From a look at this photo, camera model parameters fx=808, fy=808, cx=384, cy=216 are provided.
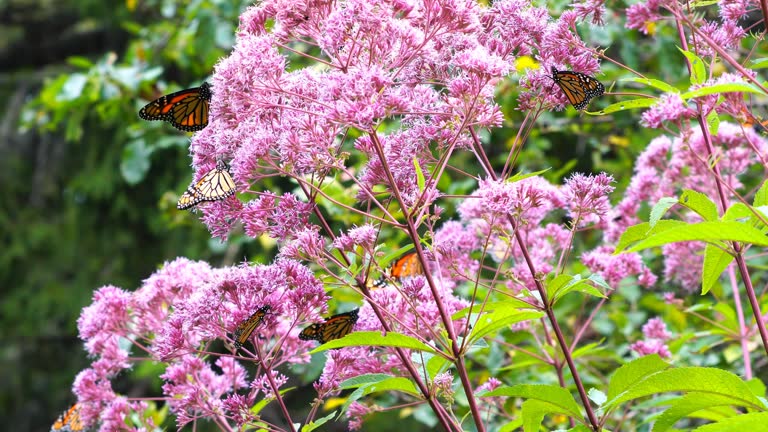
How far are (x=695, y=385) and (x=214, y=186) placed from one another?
1.45 m

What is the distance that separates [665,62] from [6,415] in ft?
39.3

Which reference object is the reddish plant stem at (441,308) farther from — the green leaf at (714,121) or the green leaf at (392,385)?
the green leaf at (714,121)

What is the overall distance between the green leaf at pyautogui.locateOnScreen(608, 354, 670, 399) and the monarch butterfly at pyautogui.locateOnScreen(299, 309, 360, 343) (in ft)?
2.72

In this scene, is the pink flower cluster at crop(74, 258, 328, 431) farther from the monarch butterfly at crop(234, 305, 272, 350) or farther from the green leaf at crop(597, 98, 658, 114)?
the green leaf at crop(597, 98, 658, 114)

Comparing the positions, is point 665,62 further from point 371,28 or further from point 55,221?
point 55,221

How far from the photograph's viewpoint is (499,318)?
211 cm

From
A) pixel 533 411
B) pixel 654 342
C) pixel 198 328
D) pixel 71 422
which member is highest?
pixel 198 328

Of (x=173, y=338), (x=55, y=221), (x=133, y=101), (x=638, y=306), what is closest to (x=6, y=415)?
(x=55, y=221)

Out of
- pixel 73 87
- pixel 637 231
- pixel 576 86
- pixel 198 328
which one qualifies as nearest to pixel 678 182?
pixel 576 86

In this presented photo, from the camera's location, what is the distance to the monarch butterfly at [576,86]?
7.95ft

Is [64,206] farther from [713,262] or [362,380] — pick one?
[713,262]

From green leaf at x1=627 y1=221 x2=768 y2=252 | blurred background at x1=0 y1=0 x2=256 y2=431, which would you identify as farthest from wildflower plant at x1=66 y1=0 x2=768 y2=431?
blurred background at x1=0 y1=0 x2=256 y2=431

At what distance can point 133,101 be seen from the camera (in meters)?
6.53

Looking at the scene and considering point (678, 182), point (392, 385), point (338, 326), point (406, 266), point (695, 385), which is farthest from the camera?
point (678, 182)
